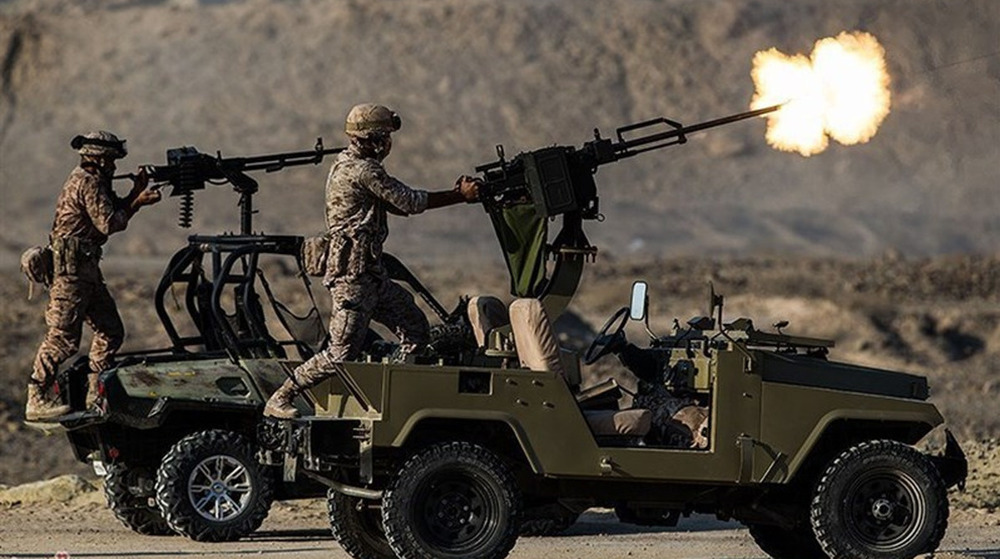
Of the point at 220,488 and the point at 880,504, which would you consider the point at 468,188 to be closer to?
the point at 880,504

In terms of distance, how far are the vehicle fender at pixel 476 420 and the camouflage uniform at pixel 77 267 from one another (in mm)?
4066

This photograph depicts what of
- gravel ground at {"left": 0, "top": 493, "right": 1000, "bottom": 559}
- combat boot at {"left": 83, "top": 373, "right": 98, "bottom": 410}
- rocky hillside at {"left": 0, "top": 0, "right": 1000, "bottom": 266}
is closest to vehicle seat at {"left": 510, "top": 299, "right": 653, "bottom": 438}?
gravel ground at {"left": 0, "top": 493, "right": 1000, "bottom": 559}

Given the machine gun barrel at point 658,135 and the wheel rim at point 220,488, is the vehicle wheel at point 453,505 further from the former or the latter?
the wheel rim at point 220,488

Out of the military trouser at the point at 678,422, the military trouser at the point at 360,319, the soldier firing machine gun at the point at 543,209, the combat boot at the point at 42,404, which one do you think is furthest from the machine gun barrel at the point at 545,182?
the combat boot at the point at 42,404

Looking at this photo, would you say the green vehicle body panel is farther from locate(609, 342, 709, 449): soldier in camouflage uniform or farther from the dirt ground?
the dirt ground

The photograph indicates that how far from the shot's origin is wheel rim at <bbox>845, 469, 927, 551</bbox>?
11844 mm

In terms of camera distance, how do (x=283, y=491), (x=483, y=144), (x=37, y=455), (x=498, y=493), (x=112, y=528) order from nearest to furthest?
(x=498, y=493) → (x=283, y=491) → (x=112, y=528) → (x=37, y=455) → (x=483, y=144)

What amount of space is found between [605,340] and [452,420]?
1207mm

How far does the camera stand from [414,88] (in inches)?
3100

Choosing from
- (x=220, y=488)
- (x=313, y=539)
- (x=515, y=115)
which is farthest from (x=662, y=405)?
(x=515, y=115)

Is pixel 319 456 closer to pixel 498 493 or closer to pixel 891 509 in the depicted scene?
pixel 498 493

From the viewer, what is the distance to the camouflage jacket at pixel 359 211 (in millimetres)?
11875

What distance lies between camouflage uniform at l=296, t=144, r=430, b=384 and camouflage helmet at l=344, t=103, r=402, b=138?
12 cm

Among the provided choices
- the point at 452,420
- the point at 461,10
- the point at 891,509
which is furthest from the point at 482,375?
the point at 461,10
